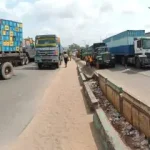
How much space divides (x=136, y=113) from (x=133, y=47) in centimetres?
2247

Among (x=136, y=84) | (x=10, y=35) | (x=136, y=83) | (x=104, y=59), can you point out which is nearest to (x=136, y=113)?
(x=136, y=84)

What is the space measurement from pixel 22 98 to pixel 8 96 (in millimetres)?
832

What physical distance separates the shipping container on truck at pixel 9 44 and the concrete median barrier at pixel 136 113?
12932mm

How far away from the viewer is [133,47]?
28.6 m

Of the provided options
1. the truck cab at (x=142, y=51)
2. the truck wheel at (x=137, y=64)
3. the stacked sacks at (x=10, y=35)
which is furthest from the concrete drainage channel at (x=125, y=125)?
the truck wheel at (x=137, y=64)

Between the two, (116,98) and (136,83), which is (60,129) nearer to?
(116,98)

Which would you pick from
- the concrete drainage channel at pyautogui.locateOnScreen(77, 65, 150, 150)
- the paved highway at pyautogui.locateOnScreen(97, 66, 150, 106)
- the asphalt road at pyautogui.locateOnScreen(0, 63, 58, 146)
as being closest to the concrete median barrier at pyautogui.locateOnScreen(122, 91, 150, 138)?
the concrete drainage channel at pyautogui.locateOnScreen(77, 65, 150, 150)

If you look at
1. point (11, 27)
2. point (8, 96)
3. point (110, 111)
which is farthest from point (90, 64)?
point (110, 111)

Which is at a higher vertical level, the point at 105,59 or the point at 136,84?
the point at 105,59

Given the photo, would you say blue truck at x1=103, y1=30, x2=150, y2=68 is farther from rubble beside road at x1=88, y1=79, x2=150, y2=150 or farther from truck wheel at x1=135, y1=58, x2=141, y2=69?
rubble beside road at x1=88, y1=79, x2=150, y2=150

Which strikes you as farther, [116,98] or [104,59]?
[104,59]

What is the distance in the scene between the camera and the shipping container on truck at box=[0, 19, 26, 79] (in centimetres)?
1964

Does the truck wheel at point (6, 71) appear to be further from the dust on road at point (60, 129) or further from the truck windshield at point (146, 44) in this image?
the truck windshield at point (146, 44)

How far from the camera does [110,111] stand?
370 inches
